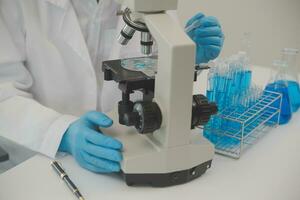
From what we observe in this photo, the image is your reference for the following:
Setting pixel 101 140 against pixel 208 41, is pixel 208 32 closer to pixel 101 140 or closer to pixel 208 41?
pixel 208 41

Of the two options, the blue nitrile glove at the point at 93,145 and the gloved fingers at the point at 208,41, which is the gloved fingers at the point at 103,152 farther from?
the gloved fingers at the point at 208,41

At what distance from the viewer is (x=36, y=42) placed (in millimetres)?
1394

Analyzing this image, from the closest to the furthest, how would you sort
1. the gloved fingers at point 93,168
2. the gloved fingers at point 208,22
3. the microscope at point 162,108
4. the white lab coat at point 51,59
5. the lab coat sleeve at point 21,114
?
the microscope at point 162,108 → the gloved fingers at point 93,168 → the lab coat sleeve at point 21,114 → the white lab coat at point 51,59 → the gloved fingers at point 208,22

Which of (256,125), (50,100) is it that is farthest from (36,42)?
(256,125)

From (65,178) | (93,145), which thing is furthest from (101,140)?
(65,178)

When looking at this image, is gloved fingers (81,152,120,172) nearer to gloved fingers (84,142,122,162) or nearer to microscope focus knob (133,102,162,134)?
gloved fingers (84,142,122,162)

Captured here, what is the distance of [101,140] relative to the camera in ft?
3.19

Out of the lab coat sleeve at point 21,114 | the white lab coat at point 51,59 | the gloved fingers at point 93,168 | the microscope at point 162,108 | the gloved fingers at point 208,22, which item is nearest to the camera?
the microscope at point 162,108

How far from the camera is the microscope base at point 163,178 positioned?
3.12ft

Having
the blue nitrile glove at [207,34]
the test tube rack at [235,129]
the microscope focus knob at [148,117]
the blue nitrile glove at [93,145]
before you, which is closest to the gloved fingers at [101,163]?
the blue nitrile glove at [93,145]

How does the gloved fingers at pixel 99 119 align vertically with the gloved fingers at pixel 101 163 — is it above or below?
above

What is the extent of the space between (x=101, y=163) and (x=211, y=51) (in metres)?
0.68

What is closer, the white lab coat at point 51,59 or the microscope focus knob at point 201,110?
the microscope focus knob at point 201,110

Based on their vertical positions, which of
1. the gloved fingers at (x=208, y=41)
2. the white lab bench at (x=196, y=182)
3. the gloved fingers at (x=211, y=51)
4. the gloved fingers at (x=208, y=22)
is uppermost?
the gloved fingers at (x=208, y=22)
